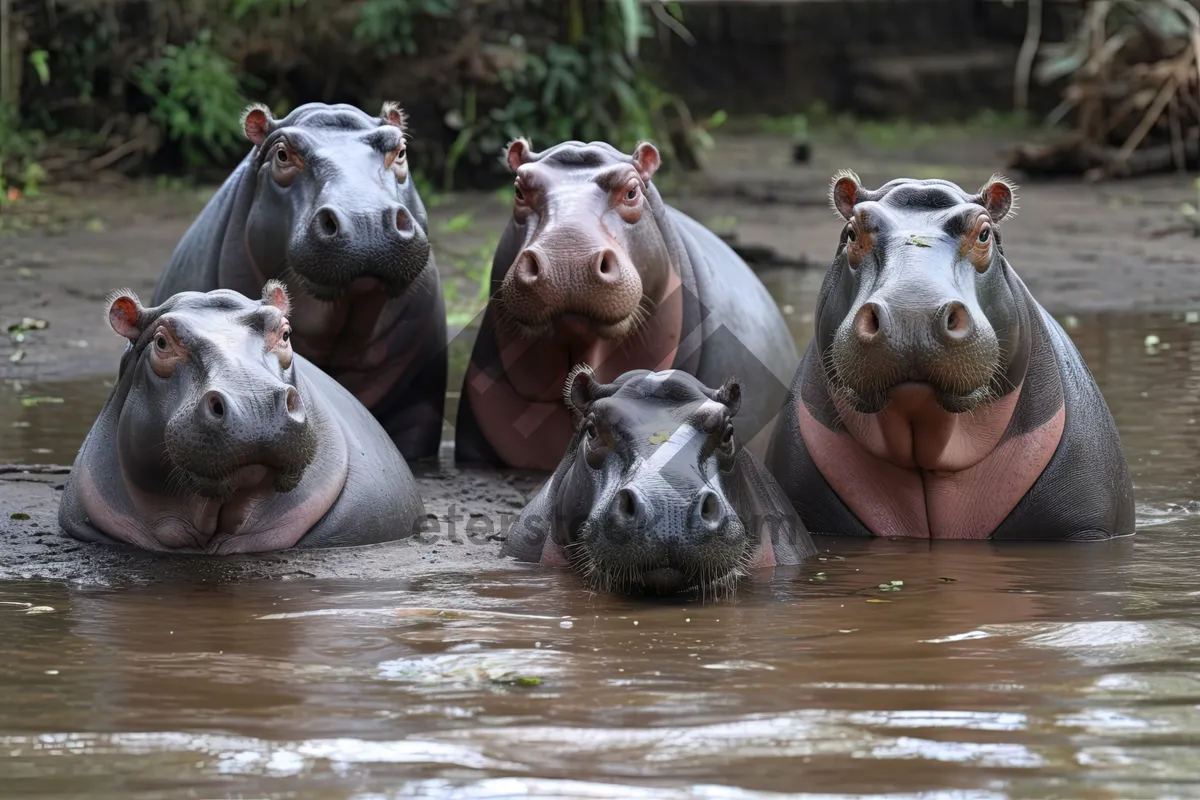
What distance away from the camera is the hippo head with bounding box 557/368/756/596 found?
552cm

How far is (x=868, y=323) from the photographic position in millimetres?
5773

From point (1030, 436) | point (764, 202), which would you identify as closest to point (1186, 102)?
point (764, 202)

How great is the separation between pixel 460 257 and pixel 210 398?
7.19 m

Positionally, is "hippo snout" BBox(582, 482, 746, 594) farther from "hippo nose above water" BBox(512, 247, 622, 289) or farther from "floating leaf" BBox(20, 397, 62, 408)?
"floating leaf" BBox(20, 397, 62, 408)

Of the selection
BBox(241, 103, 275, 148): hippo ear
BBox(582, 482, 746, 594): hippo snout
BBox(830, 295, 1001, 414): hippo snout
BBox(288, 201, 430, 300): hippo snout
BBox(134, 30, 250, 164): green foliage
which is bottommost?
BBox(582, 482, 746, 594): hippo snout

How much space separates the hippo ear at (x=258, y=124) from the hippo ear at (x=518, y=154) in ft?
3.35

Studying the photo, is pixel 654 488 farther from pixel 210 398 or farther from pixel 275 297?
pixel 275 297

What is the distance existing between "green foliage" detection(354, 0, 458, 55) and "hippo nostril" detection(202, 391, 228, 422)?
10.6 meters

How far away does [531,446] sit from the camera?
828 centimetres

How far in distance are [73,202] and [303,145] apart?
8235 mm

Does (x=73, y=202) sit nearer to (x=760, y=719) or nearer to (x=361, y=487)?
(x=361, y=487)

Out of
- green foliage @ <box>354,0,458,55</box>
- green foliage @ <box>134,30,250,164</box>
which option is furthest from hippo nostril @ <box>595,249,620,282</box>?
green foliage @ <box>134,30,250,164</box>

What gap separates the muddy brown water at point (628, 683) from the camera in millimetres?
4047

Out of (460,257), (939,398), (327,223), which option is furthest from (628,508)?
(460,257)
